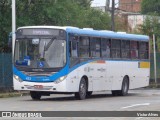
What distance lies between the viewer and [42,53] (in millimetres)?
24578

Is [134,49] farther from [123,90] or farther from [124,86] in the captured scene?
[123,90]

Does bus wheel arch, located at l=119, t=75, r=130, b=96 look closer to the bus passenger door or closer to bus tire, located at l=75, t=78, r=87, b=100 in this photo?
the bus passenger door

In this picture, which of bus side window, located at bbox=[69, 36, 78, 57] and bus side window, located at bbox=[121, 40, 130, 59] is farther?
bus side window, located at bbox=[121, 40, 130, 59]

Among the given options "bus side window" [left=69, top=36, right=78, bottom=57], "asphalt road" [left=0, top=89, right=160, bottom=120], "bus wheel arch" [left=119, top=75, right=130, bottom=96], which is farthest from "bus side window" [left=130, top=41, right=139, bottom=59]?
"asphalt road" [left=0, top=89, right=160, bottom=120]

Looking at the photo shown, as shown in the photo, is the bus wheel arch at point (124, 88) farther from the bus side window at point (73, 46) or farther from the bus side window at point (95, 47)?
the bus side window at point (73, 46)

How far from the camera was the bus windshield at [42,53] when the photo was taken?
24.5 meters

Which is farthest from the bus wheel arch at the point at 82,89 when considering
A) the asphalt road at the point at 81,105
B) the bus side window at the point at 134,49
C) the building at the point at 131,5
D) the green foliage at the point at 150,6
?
the building at the point at 131,5

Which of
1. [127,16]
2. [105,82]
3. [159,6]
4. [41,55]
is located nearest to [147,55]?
[105,82]

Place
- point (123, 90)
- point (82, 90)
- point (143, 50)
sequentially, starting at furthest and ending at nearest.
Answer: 1. point (143, 50)
2. point (123, 90)
3. point (82, 90)

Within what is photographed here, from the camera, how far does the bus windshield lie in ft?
80.4

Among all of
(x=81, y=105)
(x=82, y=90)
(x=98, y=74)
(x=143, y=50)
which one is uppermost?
(x=143, y=50)

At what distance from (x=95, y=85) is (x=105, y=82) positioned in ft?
4.15

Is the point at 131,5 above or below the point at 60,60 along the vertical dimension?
above

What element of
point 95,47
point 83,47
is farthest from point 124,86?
point 83,47
